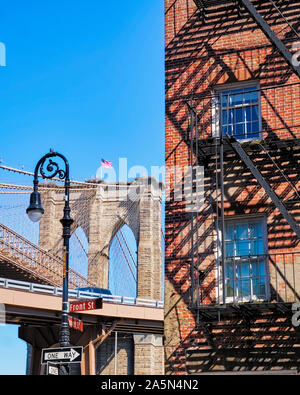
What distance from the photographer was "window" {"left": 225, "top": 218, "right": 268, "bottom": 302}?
598 inches

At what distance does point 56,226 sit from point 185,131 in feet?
182

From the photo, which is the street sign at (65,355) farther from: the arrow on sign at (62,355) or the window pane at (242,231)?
the window pane at (242,231)

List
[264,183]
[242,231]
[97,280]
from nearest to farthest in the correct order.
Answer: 1. [264,183]
2. [242,231]
3. [97,280]

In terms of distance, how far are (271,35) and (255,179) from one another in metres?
3.14

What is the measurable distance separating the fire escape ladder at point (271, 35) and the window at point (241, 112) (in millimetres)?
1295

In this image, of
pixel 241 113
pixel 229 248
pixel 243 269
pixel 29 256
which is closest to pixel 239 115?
pixel 241 113

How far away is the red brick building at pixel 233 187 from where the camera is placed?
1467 centimetres

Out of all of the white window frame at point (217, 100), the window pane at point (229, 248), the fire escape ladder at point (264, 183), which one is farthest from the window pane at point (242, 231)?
the white window frame at point (217, 100)

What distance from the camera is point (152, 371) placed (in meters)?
55.8

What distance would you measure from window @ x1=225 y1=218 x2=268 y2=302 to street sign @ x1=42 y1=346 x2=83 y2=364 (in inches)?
137

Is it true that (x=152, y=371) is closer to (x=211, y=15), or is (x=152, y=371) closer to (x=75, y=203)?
(x=75, y=203)

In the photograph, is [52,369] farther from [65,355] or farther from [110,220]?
[110,220]

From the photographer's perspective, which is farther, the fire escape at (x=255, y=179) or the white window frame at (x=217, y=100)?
the white window frame at (x=217, y=100)

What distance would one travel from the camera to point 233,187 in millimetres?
15789
